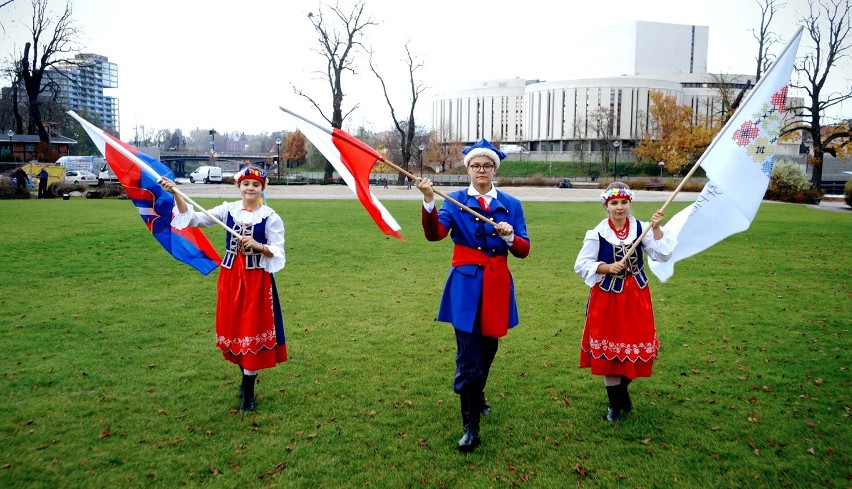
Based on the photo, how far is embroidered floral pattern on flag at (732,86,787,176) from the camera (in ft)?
16.8

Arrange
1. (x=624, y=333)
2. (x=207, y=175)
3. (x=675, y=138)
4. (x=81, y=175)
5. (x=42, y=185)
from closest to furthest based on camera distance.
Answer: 1. (x=624, y=333)
2. (x=42, y=185)
3. (x=81, y=175)
4. (x=207, y=175)
5. (x=675, y=138)

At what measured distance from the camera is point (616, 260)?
205 inches

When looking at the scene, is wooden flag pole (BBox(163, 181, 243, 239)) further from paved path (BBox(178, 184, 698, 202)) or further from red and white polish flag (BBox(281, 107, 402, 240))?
paved path (BBox(178, 184, 698, 202))

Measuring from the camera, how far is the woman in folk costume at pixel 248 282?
5.35m

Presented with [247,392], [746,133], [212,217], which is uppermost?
[746,133]

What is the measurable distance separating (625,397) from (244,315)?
3.52 meters

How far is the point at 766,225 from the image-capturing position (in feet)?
71.8

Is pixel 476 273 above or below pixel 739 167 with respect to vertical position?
below

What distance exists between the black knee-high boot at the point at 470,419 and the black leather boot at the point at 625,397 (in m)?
1.44

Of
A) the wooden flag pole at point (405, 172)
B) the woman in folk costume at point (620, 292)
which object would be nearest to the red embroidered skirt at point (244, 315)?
the wooden flag pole at point (405, 172)

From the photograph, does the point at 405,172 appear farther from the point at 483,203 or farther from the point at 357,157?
the point at 357,157

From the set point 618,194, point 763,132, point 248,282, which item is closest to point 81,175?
point 248,282

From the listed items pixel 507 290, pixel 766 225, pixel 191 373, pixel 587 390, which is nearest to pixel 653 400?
pixel 587 390

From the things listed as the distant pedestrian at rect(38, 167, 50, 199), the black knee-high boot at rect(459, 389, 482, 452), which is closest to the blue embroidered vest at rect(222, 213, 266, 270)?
the black knee-high boot at rect(459, 389, 482, 452)
